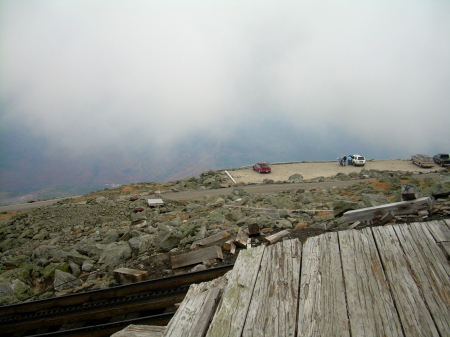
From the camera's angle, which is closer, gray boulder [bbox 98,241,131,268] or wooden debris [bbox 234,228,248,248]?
wooden debris [bbox 234,228,248,248]

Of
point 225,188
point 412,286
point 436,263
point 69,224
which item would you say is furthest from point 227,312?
point 225,188

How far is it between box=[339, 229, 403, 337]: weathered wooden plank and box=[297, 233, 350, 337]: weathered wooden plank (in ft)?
0.22

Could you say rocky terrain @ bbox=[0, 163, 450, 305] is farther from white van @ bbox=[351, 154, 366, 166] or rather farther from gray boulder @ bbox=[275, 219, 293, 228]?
white van @ bbox=[351, 154, 366, 166]

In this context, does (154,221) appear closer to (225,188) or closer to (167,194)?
(167,194)

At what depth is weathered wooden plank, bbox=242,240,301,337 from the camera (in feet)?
8.39

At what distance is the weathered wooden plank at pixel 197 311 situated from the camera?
8.75 ft

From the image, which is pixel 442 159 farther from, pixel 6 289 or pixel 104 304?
pixel 6 289

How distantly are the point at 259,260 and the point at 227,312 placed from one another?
0.73 meters

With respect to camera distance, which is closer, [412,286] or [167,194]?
[412,286]

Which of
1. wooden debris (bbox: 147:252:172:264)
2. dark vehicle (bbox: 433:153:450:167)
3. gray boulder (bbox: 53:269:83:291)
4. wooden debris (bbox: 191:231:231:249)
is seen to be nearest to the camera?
wooden debris (bbox: 147:252:172:264)

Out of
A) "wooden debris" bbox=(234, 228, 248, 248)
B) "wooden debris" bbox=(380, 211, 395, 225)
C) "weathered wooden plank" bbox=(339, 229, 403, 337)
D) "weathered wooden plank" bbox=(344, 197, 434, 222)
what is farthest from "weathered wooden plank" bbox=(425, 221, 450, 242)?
"wooden debris" bbox=(234, 228, 248, 248)

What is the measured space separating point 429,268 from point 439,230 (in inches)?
32.4

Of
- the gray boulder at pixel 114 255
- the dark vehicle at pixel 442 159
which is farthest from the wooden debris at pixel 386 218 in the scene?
the dark vehicle at pixel 442 159

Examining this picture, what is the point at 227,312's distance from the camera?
273cm
